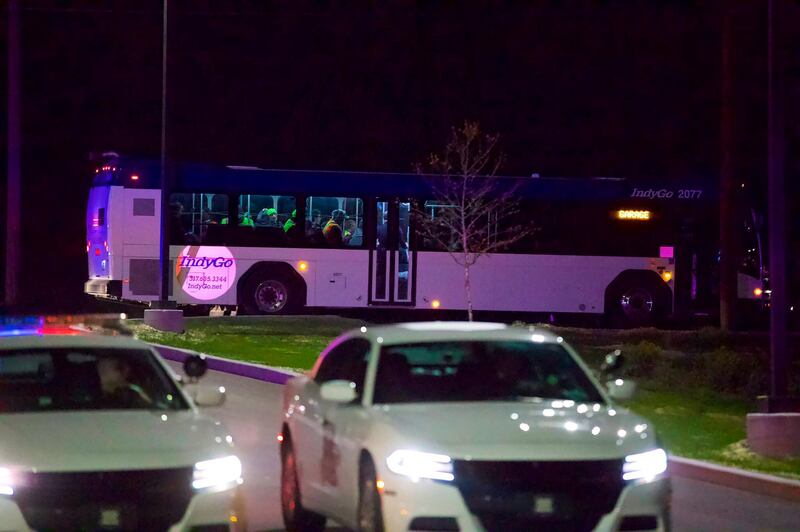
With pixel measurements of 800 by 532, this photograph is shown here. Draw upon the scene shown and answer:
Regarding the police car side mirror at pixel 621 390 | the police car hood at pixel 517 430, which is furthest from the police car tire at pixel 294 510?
the police car side mirror at pixel 621 390

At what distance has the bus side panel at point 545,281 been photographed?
37.2 meters

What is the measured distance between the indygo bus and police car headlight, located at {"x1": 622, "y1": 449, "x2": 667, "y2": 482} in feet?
90.4

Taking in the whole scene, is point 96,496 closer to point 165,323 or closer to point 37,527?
point 37,527

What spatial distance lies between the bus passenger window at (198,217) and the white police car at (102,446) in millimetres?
26268

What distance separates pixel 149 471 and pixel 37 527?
2.13 ft

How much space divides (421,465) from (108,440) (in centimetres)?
176

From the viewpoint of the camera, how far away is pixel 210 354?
86.6 ft

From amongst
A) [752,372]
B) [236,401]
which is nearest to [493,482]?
[236,401]

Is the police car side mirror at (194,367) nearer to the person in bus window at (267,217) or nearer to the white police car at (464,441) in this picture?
the white police car at (464,441)

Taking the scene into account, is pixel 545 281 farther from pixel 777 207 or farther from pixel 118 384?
pixel 118 384

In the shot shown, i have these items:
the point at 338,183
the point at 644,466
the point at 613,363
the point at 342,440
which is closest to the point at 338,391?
the point at 342,440

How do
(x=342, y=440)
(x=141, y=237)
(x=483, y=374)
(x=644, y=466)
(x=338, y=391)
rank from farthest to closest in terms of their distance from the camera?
(x=141, y=237) → (x=483, y=374) → (x=342, y=440) → (x=338, y=391) → (x=644, y=466)

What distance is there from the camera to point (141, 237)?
35438 millimetres

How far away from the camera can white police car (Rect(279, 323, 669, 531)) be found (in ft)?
25.7
